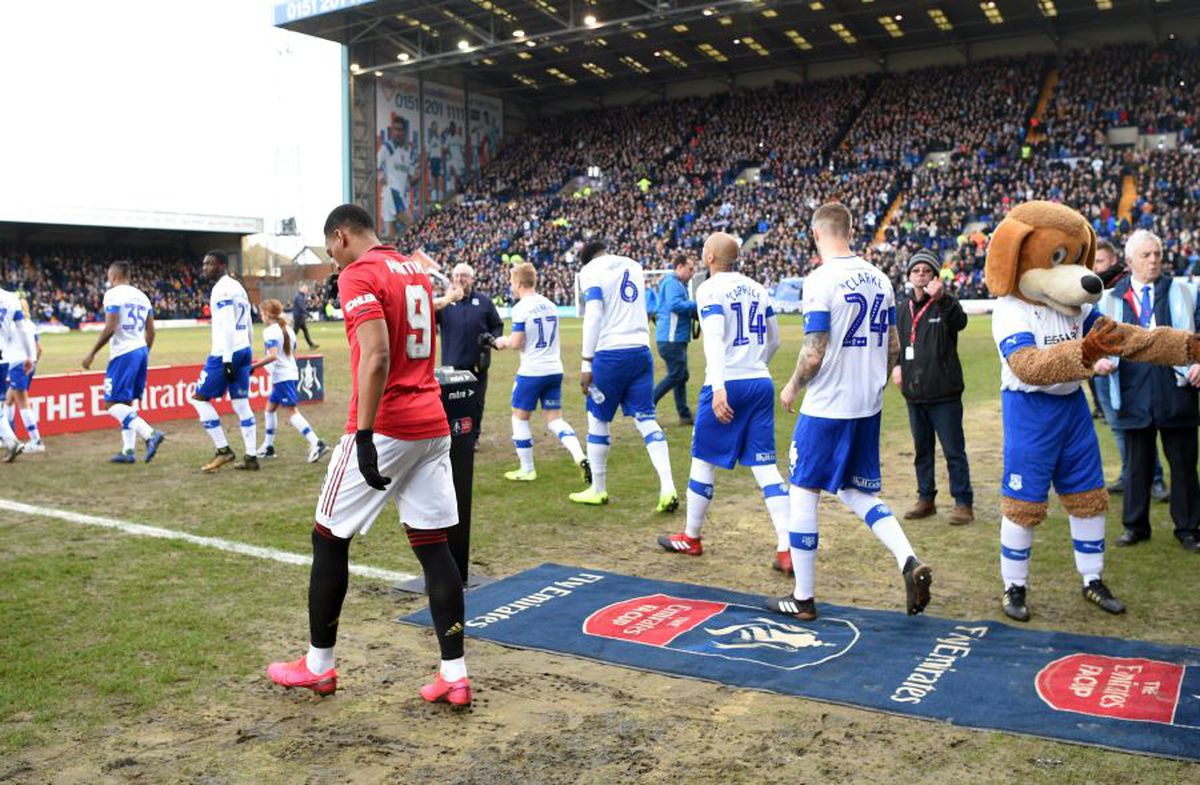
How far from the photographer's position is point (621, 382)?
818 centimetres

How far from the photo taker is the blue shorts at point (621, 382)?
8.14 m

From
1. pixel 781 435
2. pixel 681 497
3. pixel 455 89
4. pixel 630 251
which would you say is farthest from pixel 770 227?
pixel 681 497

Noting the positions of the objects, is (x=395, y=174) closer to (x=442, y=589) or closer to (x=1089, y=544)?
(x=1089, y=544)

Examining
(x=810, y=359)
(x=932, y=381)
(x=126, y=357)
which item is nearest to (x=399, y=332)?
(x=810, y=359)

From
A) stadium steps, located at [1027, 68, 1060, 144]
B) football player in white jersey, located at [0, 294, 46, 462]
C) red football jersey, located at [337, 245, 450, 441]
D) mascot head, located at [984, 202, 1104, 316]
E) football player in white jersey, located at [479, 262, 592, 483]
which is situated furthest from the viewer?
stadium steps, located at [1027, 68, 1060, 144]

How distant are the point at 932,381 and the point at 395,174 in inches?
1825

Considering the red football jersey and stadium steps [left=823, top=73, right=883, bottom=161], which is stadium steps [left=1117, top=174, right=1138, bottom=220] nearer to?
stadium steps [left=823, top=73, right=883, bottom=161]

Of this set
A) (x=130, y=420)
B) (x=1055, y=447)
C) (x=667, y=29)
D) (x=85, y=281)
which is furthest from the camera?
(x=85, y=281)

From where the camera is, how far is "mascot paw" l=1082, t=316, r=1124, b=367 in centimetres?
453

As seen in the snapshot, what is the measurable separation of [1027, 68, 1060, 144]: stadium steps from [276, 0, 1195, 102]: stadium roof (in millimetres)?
1663

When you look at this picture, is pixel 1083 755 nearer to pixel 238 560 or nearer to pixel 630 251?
pixel 238 560

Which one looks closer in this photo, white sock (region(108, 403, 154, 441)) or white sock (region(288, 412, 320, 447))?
white sock (region(108, 403, 154, 441))

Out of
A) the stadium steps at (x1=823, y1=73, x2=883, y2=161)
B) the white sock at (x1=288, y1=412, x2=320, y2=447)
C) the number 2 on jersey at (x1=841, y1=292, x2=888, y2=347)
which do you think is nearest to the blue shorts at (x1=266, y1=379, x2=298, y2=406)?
the white sock at (x1=288, y1=412, x2=320, y2=447)

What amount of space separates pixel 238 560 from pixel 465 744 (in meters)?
3.26
